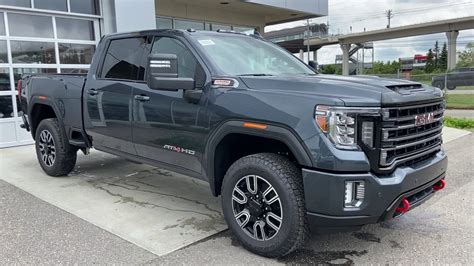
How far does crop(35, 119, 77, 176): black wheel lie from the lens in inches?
246

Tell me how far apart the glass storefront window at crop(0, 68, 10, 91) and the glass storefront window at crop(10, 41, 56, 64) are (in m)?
0.29

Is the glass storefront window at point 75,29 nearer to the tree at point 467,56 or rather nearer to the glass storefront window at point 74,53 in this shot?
the glass storefront window at point 74,53

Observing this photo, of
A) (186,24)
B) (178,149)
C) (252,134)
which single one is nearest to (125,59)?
(178,149)

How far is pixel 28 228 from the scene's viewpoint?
450 centimetres

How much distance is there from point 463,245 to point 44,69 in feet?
30.6

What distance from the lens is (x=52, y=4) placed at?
1005 cm

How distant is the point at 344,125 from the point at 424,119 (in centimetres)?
94

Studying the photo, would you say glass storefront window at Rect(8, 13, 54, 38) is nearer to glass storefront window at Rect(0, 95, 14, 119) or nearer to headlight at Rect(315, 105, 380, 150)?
glass storefront window at Rect(0, 95, 14, 119)

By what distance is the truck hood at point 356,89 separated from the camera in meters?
3.34

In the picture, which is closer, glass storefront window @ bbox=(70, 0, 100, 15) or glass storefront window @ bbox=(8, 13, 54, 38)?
glass storefront window @ bbox=(8, 13, 54, 38)

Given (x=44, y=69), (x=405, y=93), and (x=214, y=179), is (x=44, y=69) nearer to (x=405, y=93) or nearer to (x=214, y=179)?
(x=214, y=179)

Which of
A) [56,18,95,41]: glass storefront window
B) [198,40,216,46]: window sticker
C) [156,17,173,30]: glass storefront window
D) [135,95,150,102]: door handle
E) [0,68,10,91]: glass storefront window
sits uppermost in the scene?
[156,17,173,30]: glass storefront window

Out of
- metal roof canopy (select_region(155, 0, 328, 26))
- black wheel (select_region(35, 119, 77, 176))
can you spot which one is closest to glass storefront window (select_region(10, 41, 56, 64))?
black wheel (select_region(35, 119, 77, 176))

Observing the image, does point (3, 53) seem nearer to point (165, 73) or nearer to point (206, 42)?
point (206, 42)
